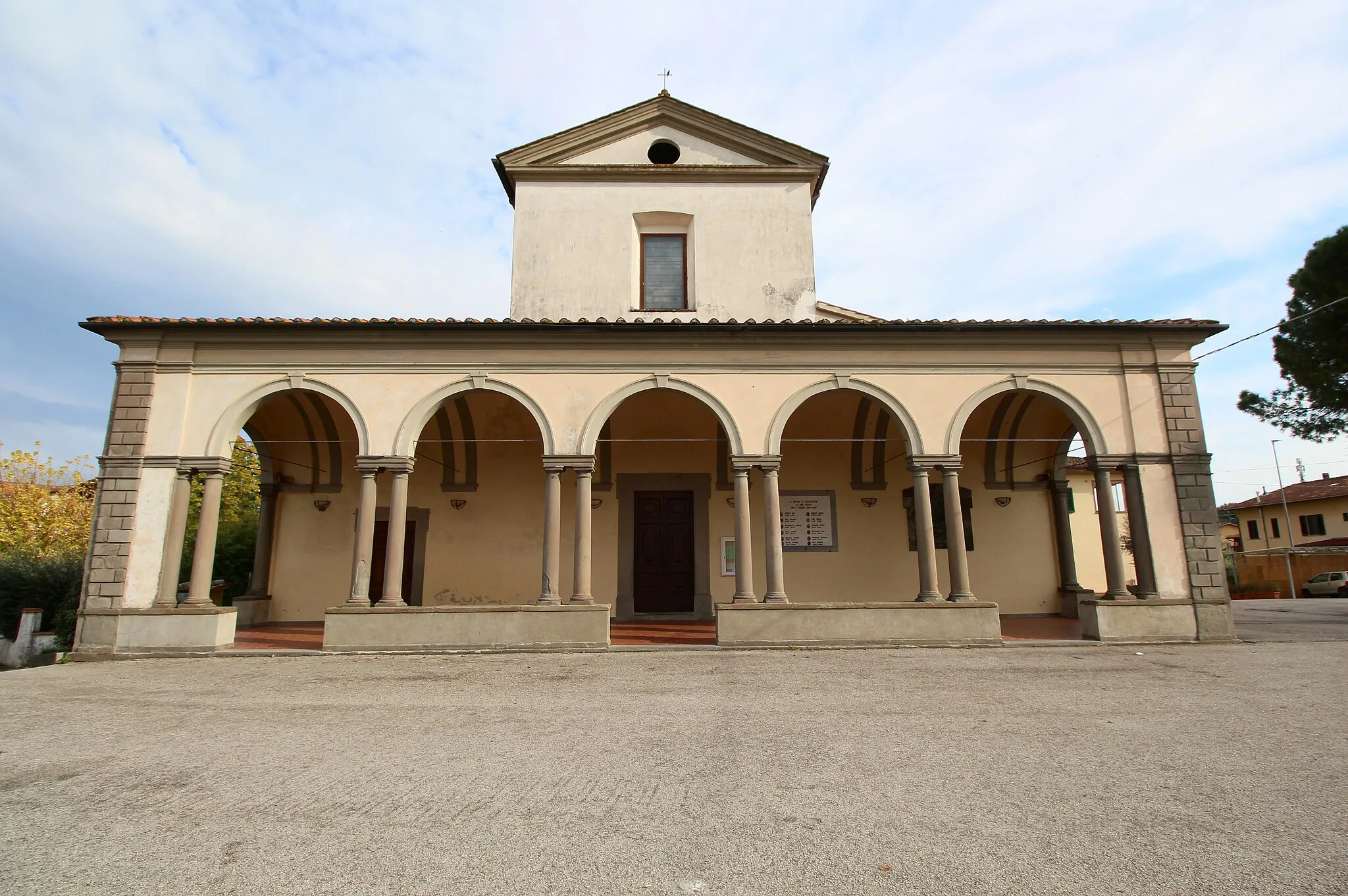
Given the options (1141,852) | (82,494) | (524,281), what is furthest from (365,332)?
(82,494)

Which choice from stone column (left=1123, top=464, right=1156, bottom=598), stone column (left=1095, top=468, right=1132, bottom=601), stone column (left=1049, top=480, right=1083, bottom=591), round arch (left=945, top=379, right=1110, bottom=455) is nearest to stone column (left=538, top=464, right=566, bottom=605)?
round arch (left=945, top=379, right=1110, bottom=455)

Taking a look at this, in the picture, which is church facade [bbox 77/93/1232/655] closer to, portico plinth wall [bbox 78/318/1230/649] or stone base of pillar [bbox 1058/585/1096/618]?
portico plinth wall [bbox 78/318/1230/649]

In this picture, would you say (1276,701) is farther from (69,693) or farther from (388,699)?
(69,693)

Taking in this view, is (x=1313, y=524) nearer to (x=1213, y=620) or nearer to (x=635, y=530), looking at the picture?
(x=1213, y=620)

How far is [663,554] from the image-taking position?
12.2 metres

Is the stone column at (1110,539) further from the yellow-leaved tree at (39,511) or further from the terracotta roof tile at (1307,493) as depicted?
the terracotta roof tile at (1307,493)

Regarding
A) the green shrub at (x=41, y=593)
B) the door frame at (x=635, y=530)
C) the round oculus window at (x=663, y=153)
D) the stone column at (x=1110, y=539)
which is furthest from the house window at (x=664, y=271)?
the green shrub at (x=41, y=593)

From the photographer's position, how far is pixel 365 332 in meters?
9.69

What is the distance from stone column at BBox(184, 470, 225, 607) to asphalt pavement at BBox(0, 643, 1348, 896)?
221 cm

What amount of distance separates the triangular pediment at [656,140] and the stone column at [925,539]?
6499 millimetres

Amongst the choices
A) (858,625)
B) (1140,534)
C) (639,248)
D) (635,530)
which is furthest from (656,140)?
(1140,534)

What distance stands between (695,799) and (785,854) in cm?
75

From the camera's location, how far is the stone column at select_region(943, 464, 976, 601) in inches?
366

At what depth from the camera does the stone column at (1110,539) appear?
9359mm
